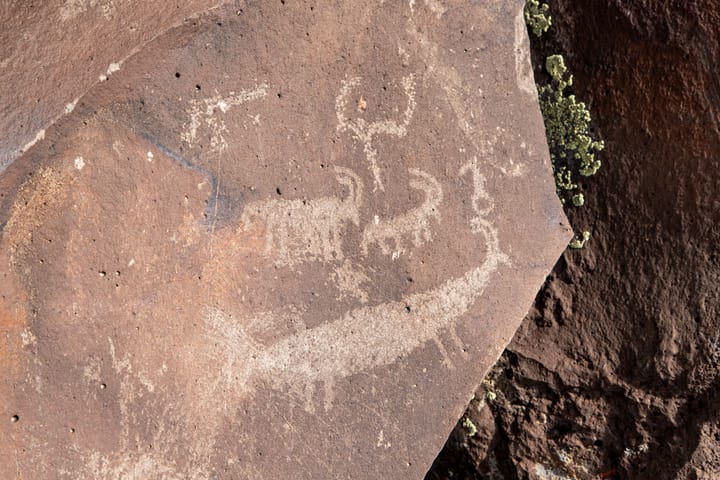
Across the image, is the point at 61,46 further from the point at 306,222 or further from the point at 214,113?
the point at 306,222

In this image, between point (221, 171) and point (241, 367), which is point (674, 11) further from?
point (241, 367)

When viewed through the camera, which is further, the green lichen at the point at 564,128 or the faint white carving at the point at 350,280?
the green lichen at the point at 564,128

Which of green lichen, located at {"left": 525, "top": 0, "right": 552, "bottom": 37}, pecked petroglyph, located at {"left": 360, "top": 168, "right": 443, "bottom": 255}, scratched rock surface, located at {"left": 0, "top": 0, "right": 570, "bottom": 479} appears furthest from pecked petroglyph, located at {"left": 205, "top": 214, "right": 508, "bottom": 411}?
green lichen, located at {"left": 525, "top": 0, "right": 552, "bottom": 37}

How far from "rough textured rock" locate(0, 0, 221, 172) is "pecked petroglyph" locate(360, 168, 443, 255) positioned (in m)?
0.55

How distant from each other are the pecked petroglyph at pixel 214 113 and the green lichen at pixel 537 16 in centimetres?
68

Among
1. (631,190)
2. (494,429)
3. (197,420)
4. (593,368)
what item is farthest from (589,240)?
(197,420)

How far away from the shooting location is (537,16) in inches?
71.9

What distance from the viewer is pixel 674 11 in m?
1.67

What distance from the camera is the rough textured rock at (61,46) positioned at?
4.59ft

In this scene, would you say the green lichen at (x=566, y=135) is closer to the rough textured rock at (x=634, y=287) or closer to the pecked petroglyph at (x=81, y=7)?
the rough textured rock at (x=634, y=287)

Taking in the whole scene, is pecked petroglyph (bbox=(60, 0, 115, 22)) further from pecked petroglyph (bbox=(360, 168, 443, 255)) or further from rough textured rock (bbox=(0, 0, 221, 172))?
pecked petroglyph (bbox=(360, 168, 443, 255))

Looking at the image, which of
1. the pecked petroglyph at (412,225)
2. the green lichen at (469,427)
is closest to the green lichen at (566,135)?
the pecked petroglyph at (412,225)

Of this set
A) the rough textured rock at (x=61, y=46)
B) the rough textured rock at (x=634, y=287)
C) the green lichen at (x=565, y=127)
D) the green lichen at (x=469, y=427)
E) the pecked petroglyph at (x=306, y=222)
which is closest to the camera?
the rough textured rock at (x=61, y=46)

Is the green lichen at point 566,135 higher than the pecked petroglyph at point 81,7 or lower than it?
lower
